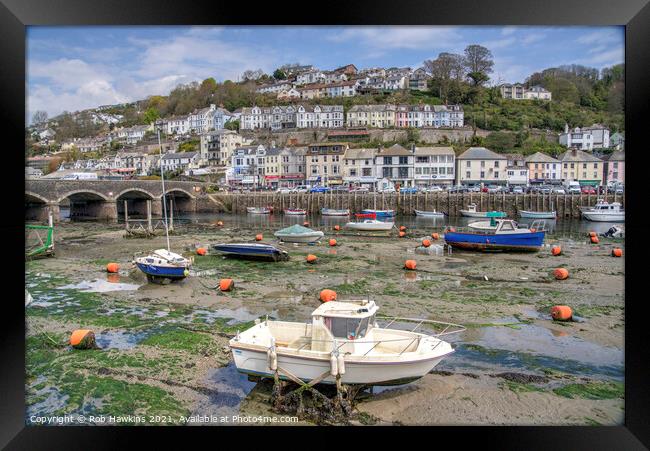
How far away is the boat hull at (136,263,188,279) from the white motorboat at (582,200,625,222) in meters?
25.9

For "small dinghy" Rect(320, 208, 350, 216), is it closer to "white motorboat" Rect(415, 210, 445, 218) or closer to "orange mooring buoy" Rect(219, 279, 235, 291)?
"white motorboat" Rect(415, 210, 445, 218)

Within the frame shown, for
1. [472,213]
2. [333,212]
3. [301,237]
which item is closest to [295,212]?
[333,212]

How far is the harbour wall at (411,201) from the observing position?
33.4 metres

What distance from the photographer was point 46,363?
7.25 m

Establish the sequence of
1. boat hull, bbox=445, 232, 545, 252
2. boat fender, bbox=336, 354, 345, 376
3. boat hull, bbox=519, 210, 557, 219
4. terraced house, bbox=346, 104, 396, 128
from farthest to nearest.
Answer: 1. terraced house, bbox=346, 104, 396, 128
2. boat hull, bbox=519, 210, 557, 219
3. boat hull, bbox=445, 232, 545, 252
4. boat fender, bbox=336, 354, 345, 376

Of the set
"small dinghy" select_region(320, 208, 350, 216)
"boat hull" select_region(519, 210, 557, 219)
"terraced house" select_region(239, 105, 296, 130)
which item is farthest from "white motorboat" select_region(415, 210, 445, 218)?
"terraced house" select_region(239, 105, 296, 130)

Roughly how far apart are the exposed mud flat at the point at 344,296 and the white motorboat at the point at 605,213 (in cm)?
1316

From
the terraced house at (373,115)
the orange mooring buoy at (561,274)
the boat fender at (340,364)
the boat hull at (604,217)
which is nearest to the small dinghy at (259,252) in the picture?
the orange mooring buoy at (561,274)

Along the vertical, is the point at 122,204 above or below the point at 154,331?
above

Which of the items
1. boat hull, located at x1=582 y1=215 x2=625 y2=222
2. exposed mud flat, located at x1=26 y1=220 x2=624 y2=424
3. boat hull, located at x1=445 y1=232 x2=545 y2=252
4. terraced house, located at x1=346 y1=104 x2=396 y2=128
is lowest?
exposed mud flat, located at x1=26 y1=220 x2=624 y2=424

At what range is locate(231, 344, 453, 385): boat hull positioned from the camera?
19.8ft
